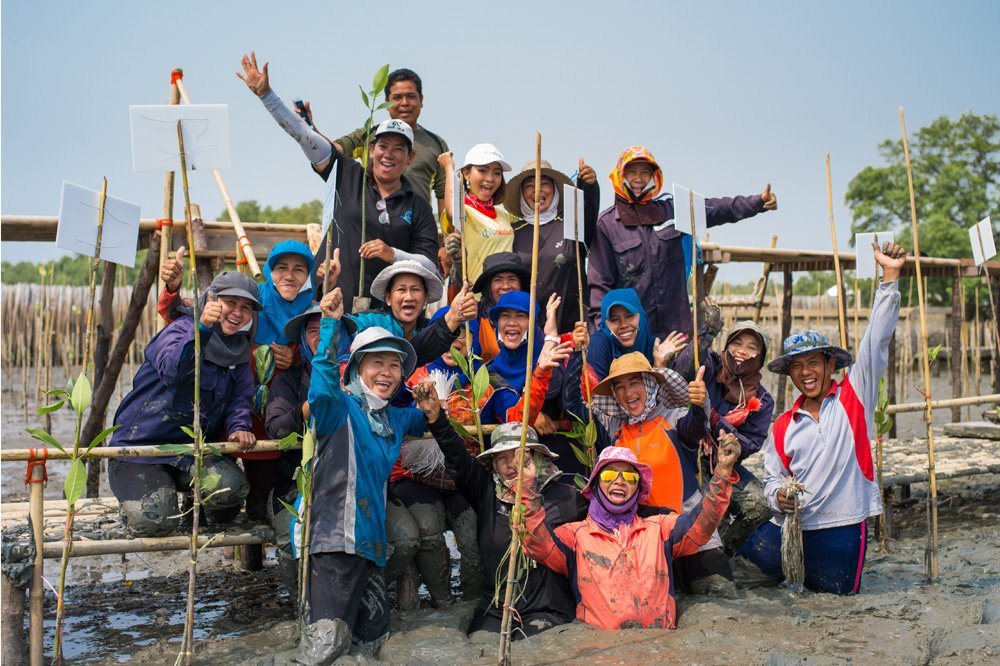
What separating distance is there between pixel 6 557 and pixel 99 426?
269 cm

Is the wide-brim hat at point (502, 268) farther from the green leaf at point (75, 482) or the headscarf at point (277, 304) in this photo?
the green leaf at point (75, 482)

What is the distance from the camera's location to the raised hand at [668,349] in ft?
16.8

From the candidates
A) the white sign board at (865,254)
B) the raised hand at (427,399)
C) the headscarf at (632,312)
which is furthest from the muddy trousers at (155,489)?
the white sign board at (865,254)

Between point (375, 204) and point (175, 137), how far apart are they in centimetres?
167

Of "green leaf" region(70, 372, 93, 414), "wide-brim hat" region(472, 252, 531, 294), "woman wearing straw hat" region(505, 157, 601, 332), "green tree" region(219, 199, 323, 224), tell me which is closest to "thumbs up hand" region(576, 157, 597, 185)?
"woman wearing straw hat" region(505, 157, 601, 332)

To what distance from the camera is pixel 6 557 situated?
3.99 metres

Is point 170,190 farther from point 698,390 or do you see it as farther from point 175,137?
point 698,390

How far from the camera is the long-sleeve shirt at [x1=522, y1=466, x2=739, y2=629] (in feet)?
13.6

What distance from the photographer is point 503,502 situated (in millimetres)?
4453

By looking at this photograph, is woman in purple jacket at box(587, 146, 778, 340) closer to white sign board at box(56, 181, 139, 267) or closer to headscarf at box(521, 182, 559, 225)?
headscarf at box(521, 182, 559, 225)

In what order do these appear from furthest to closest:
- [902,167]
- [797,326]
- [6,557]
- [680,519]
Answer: [902,167] → [797,326] → [680,519] → [6,557]

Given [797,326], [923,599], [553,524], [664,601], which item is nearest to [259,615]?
[553,524]

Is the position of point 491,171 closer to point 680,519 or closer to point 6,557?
point 680,519

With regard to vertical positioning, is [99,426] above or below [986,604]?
above
